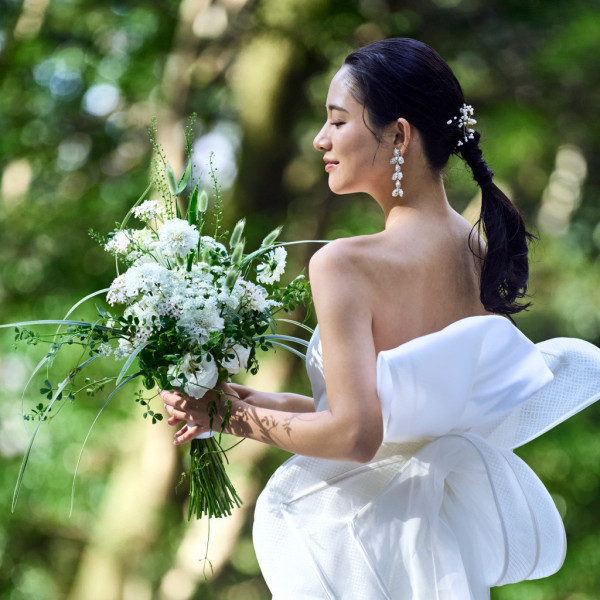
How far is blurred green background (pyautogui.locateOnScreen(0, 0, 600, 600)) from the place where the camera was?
587 centimetres

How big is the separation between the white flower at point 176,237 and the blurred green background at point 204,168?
3484mm

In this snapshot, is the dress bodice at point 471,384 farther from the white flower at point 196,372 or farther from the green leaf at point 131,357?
the green leaf at point 131,357

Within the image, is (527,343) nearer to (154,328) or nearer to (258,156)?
(154,328)

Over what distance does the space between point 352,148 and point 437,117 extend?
200 mm

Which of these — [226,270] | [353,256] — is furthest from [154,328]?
[353,256]

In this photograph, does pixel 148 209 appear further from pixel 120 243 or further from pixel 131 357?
pixel 131 357

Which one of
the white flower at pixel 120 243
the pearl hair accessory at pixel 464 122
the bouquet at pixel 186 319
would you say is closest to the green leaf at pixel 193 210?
the bouquet at pixel 186 319

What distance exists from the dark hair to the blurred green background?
3.63 metres

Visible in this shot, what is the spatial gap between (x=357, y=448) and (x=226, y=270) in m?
0.57

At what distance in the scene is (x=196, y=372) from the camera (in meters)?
1.99

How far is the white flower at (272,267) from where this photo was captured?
2227mm

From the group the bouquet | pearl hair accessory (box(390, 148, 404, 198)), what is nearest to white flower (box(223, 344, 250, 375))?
the bouquet

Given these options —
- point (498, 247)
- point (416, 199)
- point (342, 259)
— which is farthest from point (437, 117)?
point (342, 259)

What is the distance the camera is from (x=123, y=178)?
7.11 m
